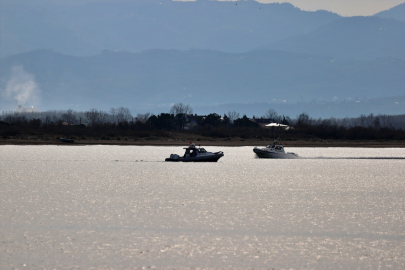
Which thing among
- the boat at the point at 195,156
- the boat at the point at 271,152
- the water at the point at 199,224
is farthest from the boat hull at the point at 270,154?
the water at the point at 199,224

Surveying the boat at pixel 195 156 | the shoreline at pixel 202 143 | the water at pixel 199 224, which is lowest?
the water at pixel 199 224

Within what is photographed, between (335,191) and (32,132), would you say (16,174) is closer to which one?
(335,191)

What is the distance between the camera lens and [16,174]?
5912 cm

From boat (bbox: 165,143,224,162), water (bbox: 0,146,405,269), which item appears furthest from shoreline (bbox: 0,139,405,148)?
water (bbox: 0,146,405,269)

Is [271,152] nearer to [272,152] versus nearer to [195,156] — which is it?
[272,152]

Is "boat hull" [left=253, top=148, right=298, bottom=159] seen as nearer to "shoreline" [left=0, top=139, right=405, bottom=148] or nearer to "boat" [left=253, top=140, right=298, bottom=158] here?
"boat" [left=253, top=140, right=298, bottom=158]

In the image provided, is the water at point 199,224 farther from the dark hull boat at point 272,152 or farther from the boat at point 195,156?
the dark hull boat at point 272,152

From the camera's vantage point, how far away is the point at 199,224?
95.6 feet

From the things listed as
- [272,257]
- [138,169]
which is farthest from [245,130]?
[272,257]

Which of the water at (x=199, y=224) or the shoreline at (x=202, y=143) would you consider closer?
the water at (x=199, y=224)

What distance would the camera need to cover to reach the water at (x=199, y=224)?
2169 centimetres

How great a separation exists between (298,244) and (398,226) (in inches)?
304

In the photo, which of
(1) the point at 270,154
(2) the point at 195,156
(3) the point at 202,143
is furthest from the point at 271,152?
(3) the point at 202,143

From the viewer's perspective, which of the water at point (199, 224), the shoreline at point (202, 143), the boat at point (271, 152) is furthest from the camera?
the shoreline at point (202, 143)
